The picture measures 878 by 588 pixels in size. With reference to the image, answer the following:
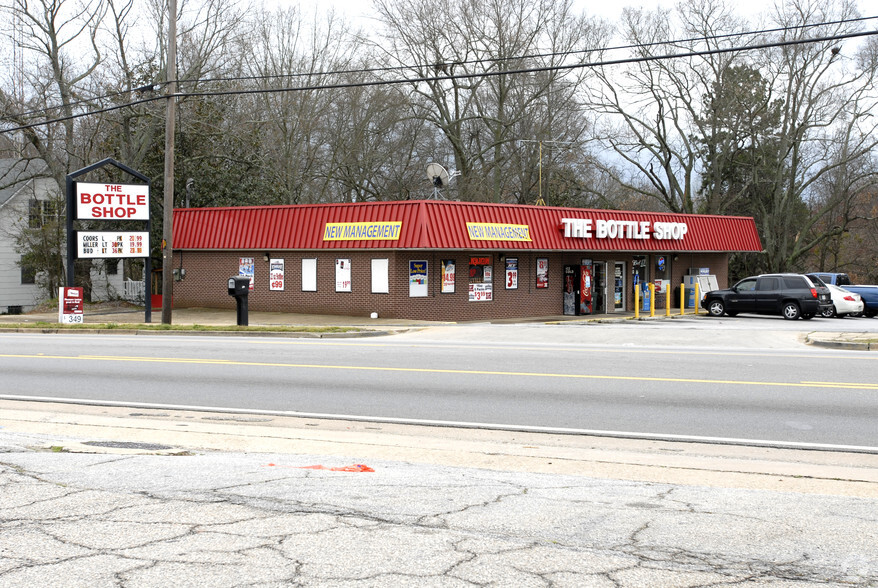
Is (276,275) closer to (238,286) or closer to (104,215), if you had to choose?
(238,286)

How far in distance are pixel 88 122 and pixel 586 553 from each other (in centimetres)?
3958

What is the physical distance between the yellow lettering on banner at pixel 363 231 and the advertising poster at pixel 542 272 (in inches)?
257

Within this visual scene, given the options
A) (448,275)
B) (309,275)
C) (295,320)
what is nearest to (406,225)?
(448,275)

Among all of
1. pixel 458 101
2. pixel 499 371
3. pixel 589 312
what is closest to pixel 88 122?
pixel 458 101

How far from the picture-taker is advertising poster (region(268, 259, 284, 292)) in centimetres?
3119

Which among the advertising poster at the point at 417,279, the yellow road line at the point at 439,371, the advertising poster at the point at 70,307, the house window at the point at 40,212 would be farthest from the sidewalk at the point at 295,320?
the house window at the point at 40,212

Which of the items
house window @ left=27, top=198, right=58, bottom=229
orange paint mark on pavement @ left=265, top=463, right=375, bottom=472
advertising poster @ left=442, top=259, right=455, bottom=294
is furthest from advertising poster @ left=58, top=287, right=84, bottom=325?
orange paint mark on pavement @ left=265, top=463, right=375, bottom=472

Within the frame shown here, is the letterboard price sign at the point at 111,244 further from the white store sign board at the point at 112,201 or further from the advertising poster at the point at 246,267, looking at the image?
the advertising poster at the point at 246,267

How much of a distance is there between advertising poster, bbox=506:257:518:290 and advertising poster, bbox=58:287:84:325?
14419mm

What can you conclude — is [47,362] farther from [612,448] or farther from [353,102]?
[353,102]

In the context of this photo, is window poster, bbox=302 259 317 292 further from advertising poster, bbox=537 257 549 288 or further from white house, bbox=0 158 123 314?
white house, bbox=0 158 123 314

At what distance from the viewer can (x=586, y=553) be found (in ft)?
15.9

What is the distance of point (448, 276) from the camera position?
29.7 m

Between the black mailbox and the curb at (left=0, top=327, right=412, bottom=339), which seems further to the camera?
the black mailbox
